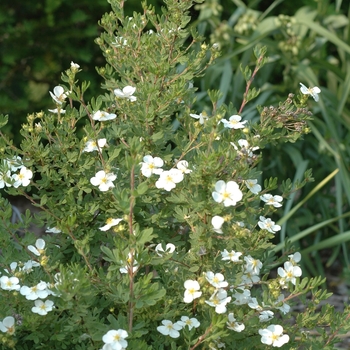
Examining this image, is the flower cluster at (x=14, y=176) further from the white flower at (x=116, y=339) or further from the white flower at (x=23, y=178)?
the white flower at (x=116, y=339)

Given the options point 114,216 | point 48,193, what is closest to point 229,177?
point 114,216

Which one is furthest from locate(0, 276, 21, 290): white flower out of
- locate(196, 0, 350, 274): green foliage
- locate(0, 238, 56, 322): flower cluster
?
locate(196, 0, 350, 274): green foliage

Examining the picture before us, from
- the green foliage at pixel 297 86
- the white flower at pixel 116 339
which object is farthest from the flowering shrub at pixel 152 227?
the green foliage at pixel 297 86

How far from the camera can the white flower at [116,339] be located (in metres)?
1.06

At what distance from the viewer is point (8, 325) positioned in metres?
1.14

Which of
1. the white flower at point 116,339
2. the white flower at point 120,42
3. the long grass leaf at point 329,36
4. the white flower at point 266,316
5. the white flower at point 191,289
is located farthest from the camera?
the long grass leaf at point 329,36

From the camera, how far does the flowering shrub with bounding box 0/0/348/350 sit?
114 centimetres

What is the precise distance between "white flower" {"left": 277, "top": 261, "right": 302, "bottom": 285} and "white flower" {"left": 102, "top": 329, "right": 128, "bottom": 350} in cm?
37

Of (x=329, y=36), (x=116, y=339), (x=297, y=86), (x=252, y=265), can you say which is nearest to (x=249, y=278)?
(x=252, y=265)

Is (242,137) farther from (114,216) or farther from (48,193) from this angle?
(48,193)

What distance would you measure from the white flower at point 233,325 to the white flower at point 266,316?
0.08 m

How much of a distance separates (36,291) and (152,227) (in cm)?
26

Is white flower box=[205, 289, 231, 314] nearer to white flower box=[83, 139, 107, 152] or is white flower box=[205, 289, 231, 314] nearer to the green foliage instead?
white flower box=[83, 139, 107, 152]

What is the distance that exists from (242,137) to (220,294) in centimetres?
37
